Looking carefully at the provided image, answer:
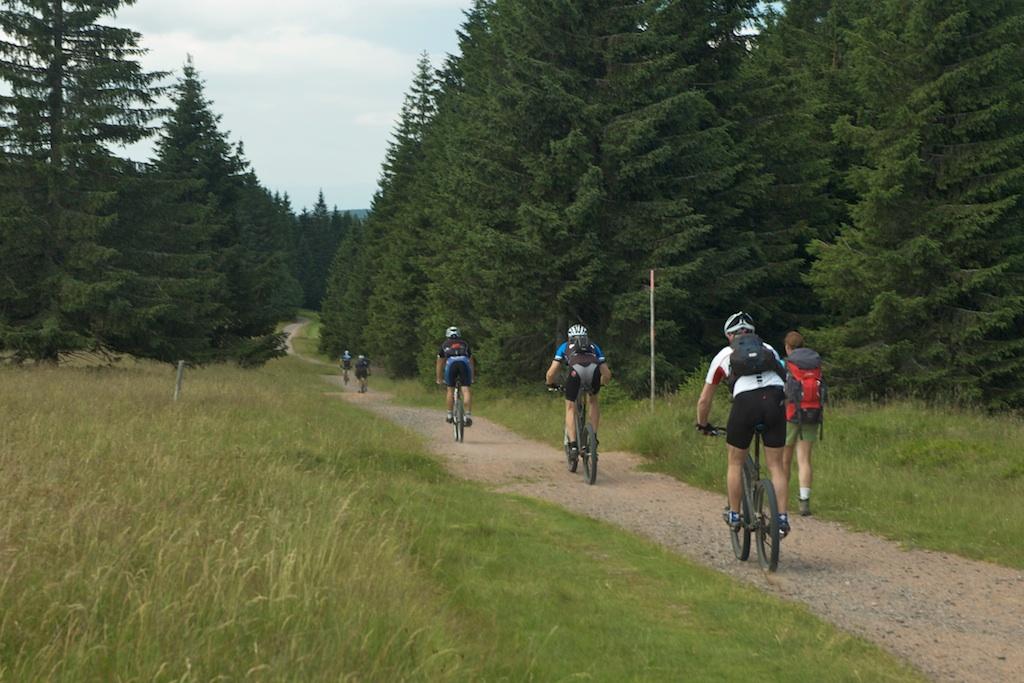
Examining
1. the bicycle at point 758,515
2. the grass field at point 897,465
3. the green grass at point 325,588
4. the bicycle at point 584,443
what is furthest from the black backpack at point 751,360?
the bicycle at point 584,443

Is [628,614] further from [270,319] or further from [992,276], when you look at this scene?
[270,319]

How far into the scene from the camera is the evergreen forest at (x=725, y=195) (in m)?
23.7

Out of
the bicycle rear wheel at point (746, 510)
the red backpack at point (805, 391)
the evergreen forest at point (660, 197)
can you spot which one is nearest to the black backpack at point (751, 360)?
the bicycle rear wheel at point (746, 510)

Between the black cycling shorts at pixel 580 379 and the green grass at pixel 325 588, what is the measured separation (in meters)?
2.97

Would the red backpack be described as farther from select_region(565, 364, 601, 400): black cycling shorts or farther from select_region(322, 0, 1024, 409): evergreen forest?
select_region(322, 0, 1024, 409): evergreen forest

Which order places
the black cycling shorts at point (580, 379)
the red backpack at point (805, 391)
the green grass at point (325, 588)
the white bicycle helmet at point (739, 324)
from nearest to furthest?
the green grass at point (325, 588)
the white bicycle helmet at point (739, 324)
the red backpack at point (805, 391)
the black cycling shorts at point (580, 379)

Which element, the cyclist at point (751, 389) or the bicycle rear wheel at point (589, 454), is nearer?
the cyclist at point (751, 389)

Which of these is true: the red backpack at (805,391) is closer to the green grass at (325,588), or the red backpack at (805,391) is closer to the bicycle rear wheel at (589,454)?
the bicycle rear wheel at (589,454)

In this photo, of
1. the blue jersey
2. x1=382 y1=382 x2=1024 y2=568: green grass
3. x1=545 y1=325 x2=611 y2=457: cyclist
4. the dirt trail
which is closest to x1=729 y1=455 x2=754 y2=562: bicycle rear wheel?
the dirt trail

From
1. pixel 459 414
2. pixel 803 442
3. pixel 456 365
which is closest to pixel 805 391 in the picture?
pixel 803 442

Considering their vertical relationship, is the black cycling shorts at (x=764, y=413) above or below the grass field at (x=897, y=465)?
above

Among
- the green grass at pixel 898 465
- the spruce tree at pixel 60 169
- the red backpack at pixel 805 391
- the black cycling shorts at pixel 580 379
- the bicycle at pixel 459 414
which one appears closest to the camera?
the green grass at pixel 898 465

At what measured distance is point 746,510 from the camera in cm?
804

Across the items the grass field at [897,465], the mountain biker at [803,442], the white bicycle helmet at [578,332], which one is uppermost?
the white bicycle helmet at [578,332]
